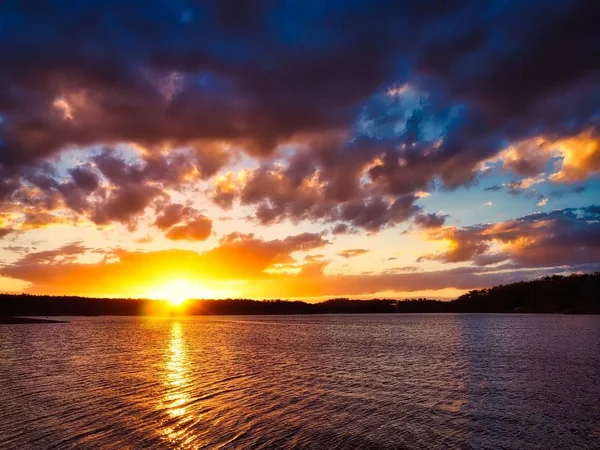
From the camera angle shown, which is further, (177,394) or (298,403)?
(177,394)

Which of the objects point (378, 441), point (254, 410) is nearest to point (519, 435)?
point (378, 441)

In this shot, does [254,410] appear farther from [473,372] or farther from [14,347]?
[14,347]

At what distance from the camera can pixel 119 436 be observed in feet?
70.4

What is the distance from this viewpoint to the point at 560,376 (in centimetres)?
4156

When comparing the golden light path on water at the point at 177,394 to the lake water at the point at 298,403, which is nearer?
the lake water at the point at 298,403

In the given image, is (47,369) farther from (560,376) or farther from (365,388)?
(560,376)

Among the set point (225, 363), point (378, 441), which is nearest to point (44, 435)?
point (378, 441)

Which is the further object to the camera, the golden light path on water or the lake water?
the golden light path on water

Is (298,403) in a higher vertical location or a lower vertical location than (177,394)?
lower

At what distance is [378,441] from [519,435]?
25.3 ft

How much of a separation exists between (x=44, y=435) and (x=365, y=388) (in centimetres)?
2155

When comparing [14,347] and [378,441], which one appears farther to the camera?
[14,347]

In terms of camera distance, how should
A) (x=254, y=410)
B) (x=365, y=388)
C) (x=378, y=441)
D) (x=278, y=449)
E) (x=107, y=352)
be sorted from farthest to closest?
(x=107, y=352) < (x=365, y=388) < (x=254, y=410) < (x=378, y=441) < (x=278, y=449)

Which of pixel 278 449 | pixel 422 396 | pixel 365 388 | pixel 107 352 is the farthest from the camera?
pixel 107 352
